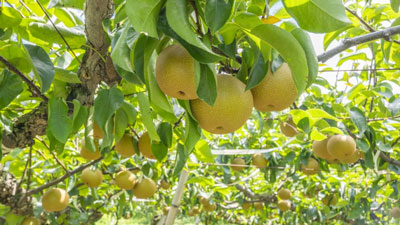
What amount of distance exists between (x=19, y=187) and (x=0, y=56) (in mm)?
1782

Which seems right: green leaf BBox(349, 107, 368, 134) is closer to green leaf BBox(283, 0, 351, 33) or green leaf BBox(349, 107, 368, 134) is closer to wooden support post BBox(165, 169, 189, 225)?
wooden support post BBox(165, 169, 189, 225)

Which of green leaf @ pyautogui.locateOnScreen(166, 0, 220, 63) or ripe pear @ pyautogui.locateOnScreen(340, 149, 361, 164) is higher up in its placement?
green leaf @ pyautogui.locateOnScreen(166, 0, 220, 63)

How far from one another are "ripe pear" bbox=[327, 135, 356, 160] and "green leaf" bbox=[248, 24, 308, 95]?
1.46 meters

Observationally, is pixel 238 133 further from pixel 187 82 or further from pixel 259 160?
pixel 187 82

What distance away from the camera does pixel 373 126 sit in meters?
2.17

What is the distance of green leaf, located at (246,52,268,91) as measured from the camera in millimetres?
711

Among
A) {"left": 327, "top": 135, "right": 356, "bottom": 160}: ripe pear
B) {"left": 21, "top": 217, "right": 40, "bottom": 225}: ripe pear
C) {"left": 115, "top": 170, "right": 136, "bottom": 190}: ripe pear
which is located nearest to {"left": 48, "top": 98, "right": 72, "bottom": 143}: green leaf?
{"left": 115, "top": 170, "right": 136, "bottom": 190}: ripe pear

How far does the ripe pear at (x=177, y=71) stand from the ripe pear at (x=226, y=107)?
2.6 inches

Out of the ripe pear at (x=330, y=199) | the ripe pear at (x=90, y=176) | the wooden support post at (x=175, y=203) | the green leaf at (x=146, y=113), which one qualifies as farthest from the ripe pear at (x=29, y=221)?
the ripe pear at (x=330, y=199)

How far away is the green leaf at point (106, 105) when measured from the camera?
3.25 ft

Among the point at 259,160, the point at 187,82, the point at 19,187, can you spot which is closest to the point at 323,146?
the point at 259,160

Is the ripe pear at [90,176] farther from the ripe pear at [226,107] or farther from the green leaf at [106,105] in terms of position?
the ripe pear at [226,107]

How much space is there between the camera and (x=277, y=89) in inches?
30.4

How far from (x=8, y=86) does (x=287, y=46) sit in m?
0.82
